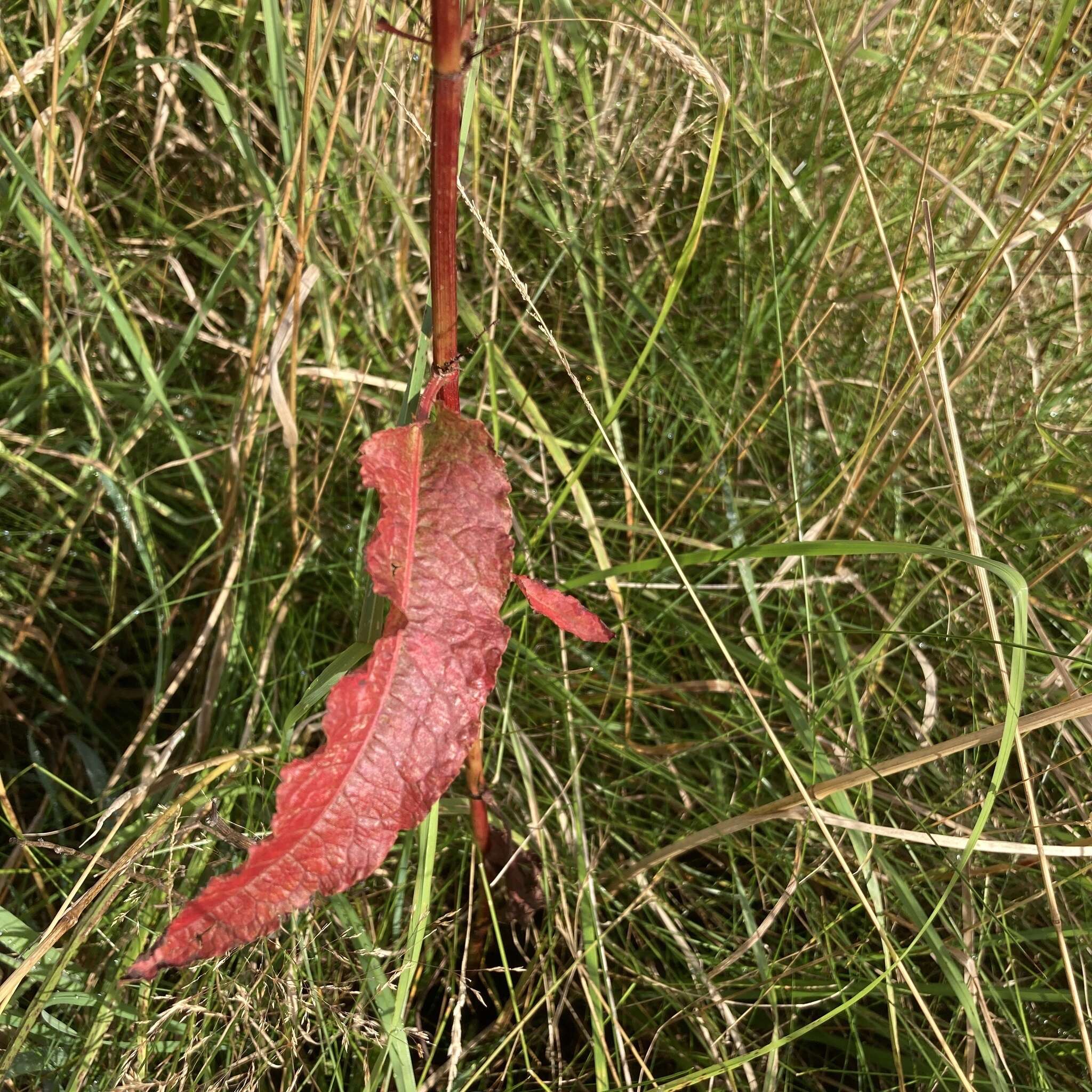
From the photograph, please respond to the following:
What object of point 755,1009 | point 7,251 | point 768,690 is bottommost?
point 755,1009

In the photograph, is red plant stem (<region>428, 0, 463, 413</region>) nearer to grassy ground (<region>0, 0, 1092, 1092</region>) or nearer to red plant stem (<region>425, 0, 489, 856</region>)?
red plant stem (<region>425, 0, 489, 856</region>)

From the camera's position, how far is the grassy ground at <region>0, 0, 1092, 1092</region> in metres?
0.81

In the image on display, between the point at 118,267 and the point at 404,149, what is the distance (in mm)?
365

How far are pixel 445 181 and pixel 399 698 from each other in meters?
0.26

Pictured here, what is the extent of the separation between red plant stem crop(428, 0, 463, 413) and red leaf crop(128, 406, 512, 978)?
0.12 feet

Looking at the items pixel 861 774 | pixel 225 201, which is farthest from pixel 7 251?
pixel 861 774

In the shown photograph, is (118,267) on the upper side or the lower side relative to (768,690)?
upper

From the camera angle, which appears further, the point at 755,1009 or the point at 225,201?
the point at 225,201

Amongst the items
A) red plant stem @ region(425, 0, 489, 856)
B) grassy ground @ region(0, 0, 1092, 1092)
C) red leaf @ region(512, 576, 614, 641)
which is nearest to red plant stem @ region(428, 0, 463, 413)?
red plant stem @ region(425, 0, 489, 856)

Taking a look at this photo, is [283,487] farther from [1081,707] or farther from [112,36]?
[1081,707]

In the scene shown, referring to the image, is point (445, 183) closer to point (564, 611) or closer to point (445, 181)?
point (445, 181)

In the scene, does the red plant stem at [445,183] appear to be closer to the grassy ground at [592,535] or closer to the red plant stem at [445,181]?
the red plant stem at [445,181]

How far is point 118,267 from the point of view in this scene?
1.15m

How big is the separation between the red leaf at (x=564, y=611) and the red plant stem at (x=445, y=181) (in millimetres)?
116
